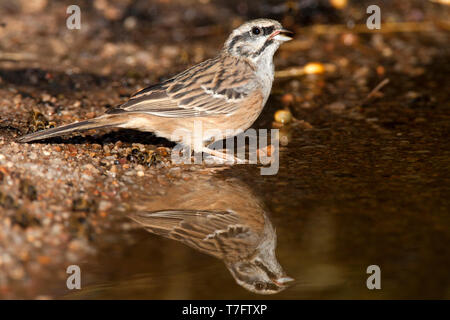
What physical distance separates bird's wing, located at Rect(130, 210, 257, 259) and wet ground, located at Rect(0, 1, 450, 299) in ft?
0.20

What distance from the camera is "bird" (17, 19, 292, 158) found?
18.2ft

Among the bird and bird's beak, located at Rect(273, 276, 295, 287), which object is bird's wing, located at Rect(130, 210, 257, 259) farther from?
the bird

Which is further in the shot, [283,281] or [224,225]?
[224,225]

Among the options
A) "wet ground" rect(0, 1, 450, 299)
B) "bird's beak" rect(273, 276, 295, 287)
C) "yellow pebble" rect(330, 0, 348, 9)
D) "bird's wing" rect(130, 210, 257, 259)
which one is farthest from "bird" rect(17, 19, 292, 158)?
"yellow pebble" rect(330, 0, 348, 9)

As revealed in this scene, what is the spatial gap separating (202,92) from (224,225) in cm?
176

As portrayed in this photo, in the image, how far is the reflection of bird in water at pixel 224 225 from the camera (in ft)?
12.6

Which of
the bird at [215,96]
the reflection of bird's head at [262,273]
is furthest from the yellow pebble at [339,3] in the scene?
the reflection of bird's head at [262,273]

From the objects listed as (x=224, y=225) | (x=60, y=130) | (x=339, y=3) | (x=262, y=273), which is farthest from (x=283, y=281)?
(x=339, y=3)

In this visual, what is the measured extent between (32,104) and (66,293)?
315 centimetres

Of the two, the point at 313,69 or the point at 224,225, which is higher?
the point at 313,69

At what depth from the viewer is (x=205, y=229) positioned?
4.39 m

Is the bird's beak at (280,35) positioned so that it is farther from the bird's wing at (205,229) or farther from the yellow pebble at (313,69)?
the bird's wing at (205,229)

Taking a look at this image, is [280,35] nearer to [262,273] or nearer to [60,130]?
[60,130]

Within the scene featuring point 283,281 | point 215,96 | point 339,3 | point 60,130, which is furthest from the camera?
point 339,3
